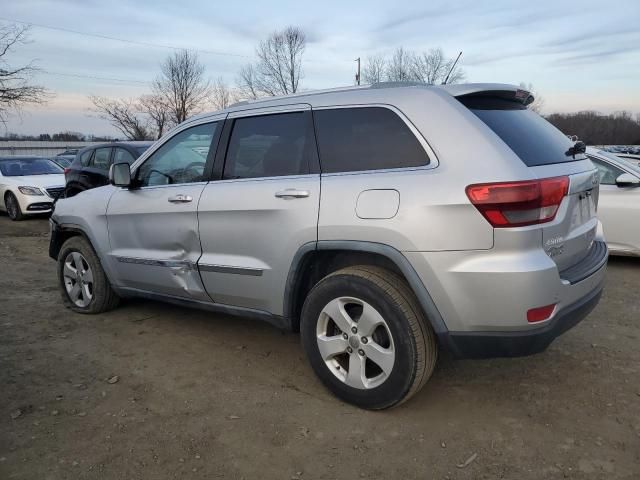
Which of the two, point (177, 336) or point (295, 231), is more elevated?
point (295, 231)

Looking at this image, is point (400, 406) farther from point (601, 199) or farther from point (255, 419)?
point (601, 199)

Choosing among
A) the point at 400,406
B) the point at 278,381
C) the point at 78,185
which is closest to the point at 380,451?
the point at 400,406

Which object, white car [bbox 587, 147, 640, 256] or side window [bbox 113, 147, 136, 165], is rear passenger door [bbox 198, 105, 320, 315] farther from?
side window [bbox 113, 147, 136, 165]

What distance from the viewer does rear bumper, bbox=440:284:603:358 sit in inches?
104

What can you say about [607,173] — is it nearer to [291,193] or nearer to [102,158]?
[291,193]

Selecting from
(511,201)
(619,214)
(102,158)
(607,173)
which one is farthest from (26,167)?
(511,201)

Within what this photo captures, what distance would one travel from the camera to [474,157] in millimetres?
2658

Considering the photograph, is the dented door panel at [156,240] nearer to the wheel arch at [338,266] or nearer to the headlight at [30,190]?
the wheel arch at [338,266]

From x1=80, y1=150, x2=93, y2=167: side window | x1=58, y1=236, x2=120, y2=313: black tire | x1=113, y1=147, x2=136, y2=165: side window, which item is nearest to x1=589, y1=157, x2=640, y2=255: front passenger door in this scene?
x1=58, y1=236, x2=120, y2=313: black tire

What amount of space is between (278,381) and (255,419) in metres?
0.49

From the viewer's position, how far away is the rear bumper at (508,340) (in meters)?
2.64

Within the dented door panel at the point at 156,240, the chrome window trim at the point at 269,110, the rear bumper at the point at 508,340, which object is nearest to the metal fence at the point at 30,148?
the dented door panel at the point at 156,240

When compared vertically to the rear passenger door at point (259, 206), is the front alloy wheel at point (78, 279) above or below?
below

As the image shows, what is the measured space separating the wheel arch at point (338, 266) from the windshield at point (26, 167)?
11723mm
